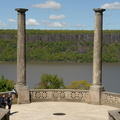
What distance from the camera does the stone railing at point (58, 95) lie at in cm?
2428

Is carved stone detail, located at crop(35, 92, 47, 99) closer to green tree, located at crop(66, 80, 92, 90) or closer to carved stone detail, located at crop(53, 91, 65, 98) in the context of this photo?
carved stone detail, located at crop(53, 91, 65, 98)

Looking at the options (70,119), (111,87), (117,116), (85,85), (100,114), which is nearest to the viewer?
(117,116)

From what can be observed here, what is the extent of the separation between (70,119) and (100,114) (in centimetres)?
239

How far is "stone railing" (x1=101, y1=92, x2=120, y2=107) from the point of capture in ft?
73.6

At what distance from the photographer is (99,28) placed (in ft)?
77.3

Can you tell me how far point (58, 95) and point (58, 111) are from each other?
3652 mm

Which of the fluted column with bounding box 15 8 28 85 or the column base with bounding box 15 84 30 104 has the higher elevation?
the fluted column with bounding box 15 8 28 85

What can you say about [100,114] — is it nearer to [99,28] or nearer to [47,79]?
[99,28]

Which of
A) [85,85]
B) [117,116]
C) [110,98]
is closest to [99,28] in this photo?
[110,98]

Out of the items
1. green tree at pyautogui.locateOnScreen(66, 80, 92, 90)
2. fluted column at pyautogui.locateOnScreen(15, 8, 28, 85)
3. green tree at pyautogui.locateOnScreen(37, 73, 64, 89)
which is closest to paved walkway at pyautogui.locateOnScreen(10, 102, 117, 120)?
fluted column at pyautogui.locateOnScreen(15, 8, 28, 85)

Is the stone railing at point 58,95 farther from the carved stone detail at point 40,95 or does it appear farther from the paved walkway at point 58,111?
the paved walkway at point 58,111

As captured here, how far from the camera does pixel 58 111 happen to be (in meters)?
21.0

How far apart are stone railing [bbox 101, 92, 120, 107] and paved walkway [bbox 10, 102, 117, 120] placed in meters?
0.58

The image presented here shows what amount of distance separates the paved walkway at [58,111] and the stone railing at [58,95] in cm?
64
